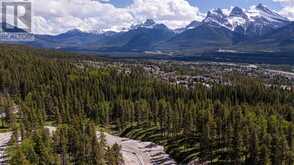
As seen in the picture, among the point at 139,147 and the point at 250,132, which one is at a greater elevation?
the point at 250,132

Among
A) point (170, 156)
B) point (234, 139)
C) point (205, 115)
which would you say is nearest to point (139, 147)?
point (170, 156)

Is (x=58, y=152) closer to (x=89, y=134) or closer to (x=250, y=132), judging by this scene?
(x=89, y=134)

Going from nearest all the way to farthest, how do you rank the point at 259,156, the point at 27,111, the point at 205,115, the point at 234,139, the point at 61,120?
the point at 259,156, the point at 234,139, the point at 205,115, the point at 27,111, the point at 61,120

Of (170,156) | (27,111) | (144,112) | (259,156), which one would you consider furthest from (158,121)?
(259,156)

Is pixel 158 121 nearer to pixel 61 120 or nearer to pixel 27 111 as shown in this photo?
pixel 61 120

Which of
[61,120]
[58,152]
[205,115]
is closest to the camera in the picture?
[58,152]

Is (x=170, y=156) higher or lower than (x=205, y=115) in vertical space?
lower

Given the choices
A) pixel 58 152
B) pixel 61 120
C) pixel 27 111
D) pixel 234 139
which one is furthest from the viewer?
pixel 61 120

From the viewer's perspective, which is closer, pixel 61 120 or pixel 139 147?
pixel 139 147

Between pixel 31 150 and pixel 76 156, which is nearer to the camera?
pixel 31 150
